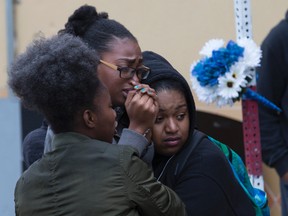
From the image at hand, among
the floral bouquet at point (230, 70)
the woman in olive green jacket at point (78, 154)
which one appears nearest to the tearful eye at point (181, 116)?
the woman in olive green jacket at point (78, 154)

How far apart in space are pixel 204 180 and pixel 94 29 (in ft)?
2.21

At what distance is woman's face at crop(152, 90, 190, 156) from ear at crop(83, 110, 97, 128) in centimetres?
39

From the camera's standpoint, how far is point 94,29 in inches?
103

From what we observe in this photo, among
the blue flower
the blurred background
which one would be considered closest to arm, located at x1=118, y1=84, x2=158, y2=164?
the blue flower

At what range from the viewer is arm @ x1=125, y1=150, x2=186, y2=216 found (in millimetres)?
2125

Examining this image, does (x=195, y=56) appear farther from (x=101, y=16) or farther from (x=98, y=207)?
(x=98, y=207)

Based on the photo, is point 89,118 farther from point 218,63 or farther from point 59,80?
point 218,63

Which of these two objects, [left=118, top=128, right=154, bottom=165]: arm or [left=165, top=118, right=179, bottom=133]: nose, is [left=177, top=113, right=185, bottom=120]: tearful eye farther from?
[left=118, top=128, right=154, bottom=165]: arm

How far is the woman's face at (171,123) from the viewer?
254 cm

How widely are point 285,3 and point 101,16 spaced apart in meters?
2.46

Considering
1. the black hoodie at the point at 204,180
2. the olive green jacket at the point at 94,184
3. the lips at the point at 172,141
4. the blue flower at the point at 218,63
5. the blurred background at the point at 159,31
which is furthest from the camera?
the blurred background at the point at 159,31

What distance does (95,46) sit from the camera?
2559 mm

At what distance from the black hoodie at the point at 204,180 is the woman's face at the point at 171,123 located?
27 millimetres

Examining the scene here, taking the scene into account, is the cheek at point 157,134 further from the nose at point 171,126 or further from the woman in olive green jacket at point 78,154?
the woman in olive green jacket at point 78,154
